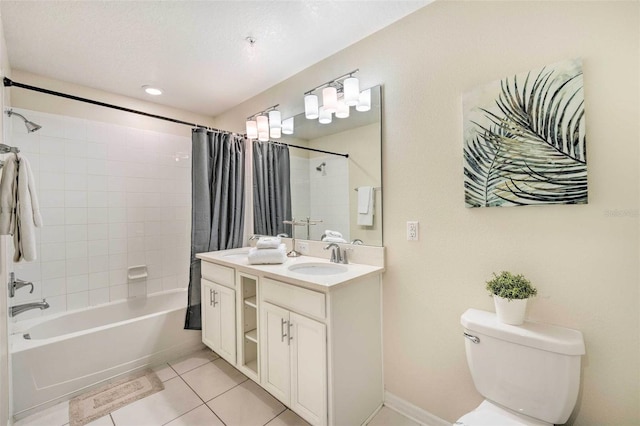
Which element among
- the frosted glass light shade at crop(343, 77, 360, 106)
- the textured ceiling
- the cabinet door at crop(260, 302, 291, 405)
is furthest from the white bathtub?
the frosted glass light shade at crop(343, 77, 360, 106)

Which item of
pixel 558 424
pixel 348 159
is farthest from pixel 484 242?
pixel 348 159

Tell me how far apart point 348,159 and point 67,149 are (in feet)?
8.15

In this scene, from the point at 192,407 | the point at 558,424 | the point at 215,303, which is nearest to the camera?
the point at 558,424

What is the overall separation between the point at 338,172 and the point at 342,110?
1.45 ft

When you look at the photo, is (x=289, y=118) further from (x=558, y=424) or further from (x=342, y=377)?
(x=558, y=424)

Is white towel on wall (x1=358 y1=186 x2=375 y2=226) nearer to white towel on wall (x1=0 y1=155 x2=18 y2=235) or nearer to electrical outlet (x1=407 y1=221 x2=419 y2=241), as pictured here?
electrical outlet (x1=407 y1=221 x2=419 y2=241)

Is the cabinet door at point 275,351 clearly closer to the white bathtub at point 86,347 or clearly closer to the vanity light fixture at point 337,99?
the white bathtub at point 86,347

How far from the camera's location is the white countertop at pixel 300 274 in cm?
148

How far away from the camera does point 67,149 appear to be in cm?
247

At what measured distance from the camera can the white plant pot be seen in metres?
1.22

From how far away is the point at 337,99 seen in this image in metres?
1.97

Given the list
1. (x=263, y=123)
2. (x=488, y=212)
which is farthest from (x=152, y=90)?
(x=488, y=212)

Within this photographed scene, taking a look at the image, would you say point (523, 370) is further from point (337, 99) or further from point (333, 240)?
point (337, 99)

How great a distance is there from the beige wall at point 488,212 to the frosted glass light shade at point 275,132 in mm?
628
